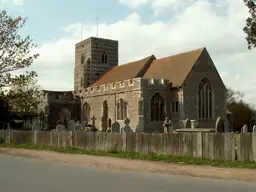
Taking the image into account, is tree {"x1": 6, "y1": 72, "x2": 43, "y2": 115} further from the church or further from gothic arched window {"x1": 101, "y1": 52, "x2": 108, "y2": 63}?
gothic arched window {"x1": 101, "y1": 52, "x2": 108, "y2": 63}

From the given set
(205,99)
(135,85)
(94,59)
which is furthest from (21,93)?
(94,59)

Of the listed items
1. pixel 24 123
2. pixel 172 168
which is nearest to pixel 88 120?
pixel 24 123

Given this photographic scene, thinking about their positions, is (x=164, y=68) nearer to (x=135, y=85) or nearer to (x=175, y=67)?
(x=175, y=67)

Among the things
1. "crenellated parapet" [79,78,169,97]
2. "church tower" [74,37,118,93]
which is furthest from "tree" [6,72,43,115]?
"church tower" [74,37,118,93]

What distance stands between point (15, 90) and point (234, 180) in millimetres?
23396

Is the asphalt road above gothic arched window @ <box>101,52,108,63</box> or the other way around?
the other way around

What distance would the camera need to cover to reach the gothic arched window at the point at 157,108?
130ft

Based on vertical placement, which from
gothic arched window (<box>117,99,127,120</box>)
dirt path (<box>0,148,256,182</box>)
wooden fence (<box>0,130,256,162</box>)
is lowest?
dirt path (<box>0,148,256,182</box>)

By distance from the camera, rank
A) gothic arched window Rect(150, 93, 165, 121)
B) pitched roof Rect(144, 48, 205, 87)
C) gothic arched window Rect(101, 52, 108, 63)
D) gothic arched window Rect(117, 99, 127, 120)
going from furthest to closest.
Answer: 1. gothic arched window Rect(101, 52, 108, 63)
2. gothic arched window Rect(117, 99, 127, 120)
3. pitched roof Rect(144, 48, 205, 87)
4. gothic arched window Rect(150, 93, 165, 121)

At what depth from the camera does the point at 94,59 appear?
2340 inches

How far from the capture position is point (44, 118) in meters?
50.1

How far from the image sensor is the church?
39119mm

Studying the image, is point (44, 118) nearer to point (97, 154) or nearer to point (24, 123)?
point (24, 123)

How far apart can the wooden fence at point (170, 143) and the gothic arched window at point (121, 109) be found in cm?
1887
